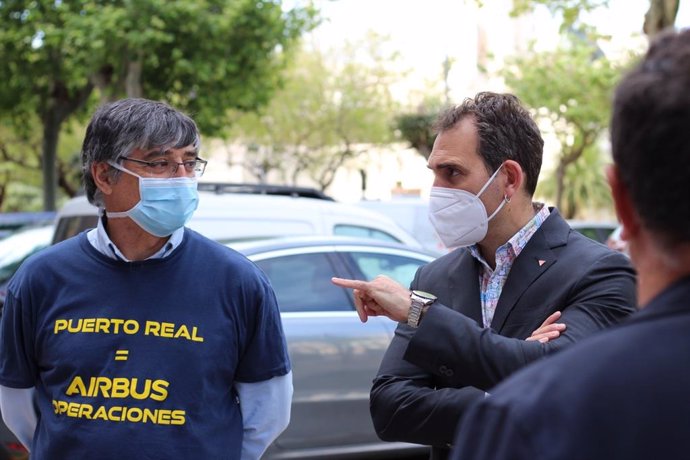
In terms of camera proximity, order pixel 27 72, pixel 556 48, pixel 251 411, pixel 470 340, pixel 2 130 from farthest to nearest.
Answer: pixel 2 130
pixel 556 48
pixel 27 72
pixel 251 411
pixel 470 340

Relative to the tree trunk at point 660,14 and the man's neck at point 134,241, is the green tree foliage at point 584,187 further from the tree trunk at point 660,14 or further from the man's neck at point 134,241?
the man's neck at point 134,241

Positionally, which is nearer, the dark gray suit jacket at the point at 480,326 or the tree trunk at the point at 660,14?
the dark gray suit jacket at the point at 480,326

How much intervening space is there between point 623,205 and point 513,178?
1480 mm

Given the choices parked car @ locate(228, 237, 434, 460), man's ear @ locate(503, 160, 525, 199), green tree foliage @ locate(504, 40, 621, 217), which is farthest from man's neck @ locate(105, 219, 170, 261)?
green tree foliage @ locate(504, 40, 621, 217)

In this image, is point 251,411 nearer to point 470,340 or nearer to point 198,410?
point 198,410

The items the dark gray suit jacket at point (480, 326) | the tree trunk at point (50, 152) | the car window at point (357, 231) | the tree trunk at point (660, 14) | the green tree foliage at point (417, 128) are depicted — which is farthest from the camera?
the green tree foliage at point (417, 128)

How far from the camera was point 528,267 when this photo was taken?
104 inches

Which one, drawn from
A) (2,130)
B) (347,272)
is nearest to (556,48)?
(2,130)

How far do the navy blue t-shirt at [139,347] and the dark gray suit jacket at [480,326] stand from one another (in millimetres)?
406

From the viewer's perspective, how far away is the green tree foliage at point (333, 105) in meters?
37.4

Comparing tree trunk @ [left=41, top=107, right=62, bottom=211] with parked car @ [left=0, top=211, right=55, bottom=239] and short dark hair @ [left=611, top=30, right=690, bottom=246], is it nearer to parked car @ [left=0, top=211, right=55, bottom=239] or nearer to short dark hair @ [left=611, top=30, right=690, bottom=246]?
parked car @ [left=0, top=211, right=55, bottom=239]

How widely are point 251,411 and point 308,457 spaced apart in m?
3.06

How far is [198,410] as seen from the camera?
8.89 feet

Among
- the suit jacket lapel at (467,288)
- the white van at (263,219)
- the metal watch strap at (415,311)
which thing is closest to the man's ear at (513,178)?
the suit jacket lapel at (467,288)
